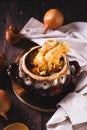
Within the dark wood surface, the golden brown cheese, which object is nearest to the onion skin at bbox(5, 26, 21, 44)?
the dark wood surface

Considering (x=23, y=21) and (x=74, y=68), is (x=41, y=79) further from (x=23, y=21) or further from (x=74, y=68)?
(x=23, y=21)

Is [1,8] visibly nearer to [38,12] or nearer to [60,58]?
[38,12]

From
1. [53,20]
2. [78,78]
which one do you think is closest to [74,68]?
[78,78]

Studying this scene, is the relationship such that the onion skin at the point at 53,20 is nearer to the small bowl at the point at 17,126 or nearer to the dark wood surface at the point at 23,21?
the dark wood surface at the point at 23,21

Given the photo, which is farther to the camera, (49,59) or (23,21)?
(23,21)


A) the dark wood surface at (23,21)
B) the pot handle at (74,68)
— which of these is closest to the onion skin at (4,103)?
the dark wood surface at (23,21)

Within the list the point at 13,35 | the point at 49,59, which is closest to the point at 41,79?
the point at 49,59
